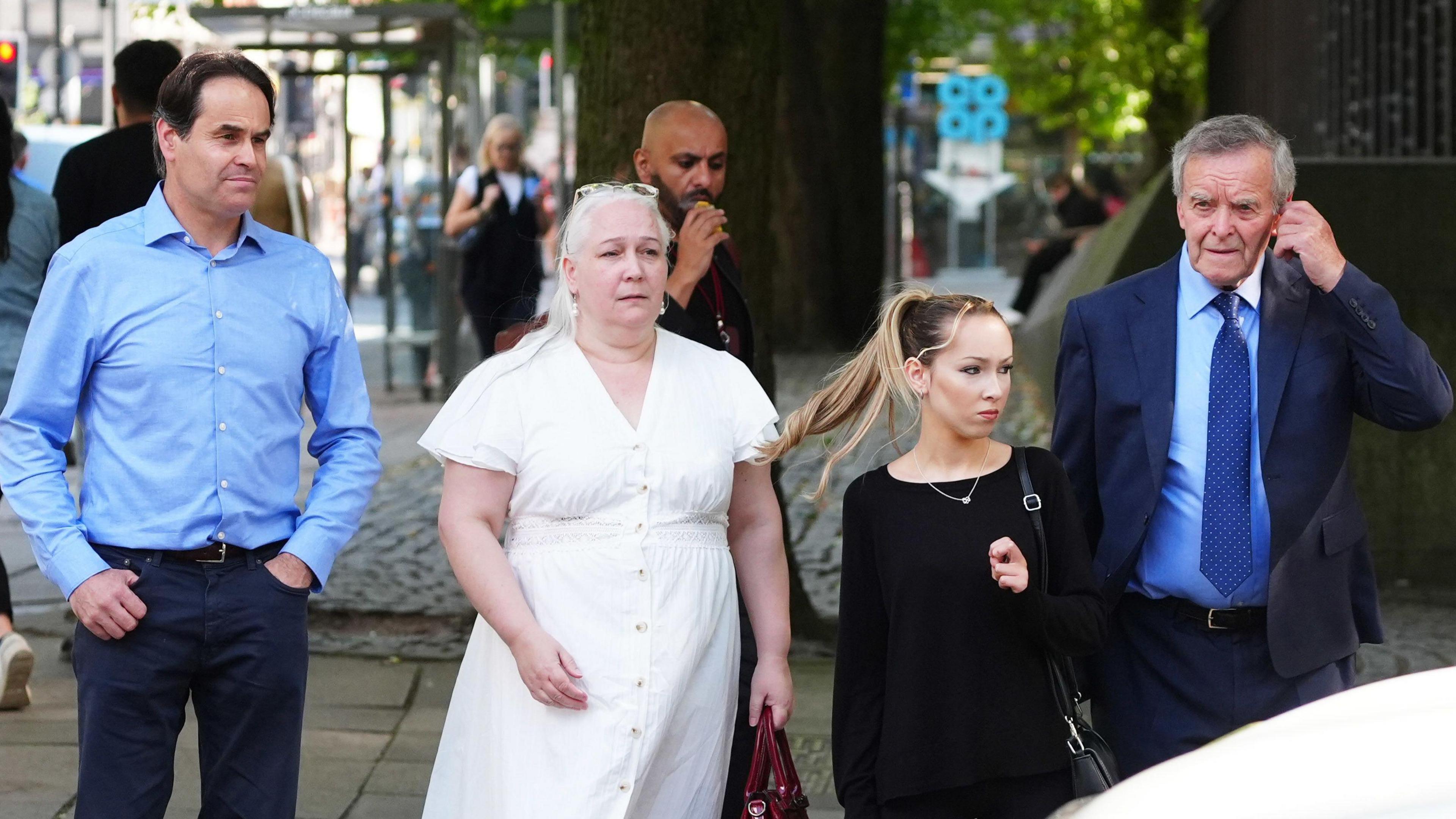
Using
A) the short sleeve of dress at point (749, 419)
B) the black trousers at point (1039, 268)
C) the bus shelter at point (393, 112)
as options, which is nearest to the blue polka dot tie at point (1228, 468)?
the short sleeve of dress at point (749, 419)

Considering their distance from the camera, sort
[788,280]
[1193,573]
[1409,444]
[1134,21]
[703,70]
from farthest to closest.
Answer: [1134,21] < [788,280] < [1409,444] < [703,70] < [1193,573]

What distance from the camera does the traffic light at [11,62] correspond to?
21.6 m

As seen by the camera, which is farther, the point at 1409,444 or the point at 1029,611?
the point at 1409,444

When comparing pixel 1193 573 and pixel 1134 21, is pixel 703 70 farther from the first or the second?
pixel 1134 21

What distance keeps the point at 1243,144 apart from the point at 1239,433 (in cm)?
58

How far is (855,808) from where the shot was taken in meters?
3.68

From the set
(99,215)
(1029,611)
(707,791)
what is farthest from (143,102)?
(1029,611)

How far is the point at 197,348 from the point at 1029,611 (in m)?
1.66

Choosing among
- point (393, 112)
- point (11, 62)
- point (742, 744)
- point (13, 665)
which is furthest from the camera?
point (11, 62)

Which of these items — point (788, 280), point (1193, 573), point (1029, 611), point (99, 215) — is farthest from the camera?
point (788, 280)

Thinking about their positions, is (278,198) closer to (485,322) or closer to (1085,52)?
(485,322)

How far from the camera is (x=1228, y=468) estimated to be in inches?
149

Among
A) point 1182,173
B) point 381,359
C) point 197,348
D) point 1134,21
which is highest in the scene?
point 1134,21

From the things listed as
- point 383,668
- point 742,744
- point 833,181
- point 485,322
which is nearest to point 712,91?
point 383,668
